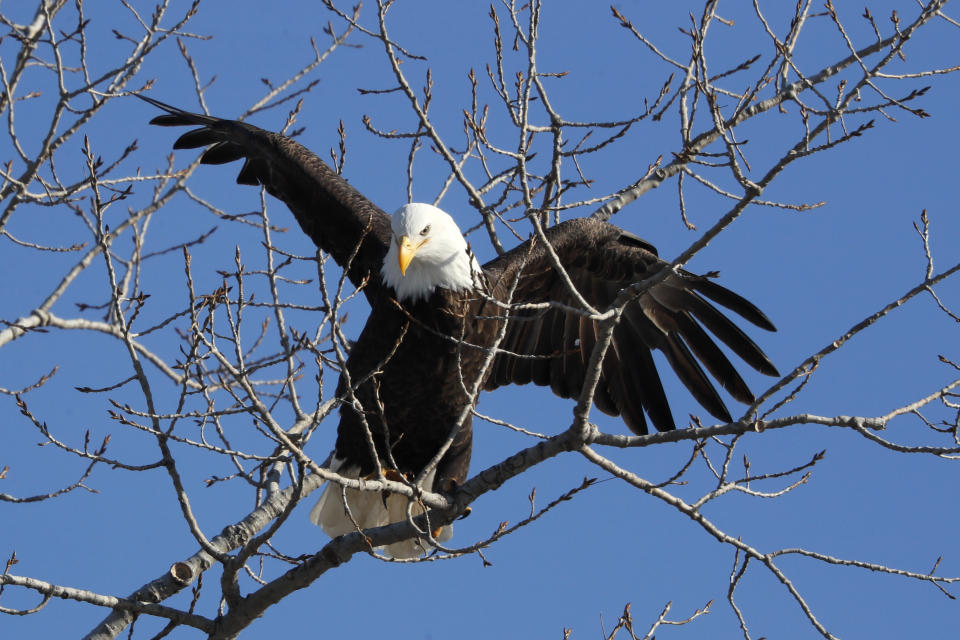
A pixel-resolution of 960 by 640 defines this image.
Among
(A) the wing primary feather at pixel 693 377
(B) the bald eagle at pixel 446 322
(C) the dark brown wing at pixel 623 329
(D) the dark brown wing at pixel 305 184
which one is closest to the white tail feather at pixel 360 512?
(B) the bald eagle at pixel 446 322

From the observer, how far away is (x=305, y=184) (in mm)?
5238

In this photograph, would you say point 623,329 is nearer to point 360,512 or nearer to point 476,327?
point 476,327

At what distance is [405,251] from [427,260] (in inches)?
9.7

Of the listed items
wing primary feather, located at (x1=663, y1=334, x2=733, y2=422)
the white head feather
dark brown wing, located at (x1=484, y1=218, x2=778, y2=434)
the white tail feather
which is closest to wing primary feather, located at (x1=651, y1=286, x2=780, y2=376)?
dark brown wing, located at (x1=484, y1=218, x2=778, y2=434)

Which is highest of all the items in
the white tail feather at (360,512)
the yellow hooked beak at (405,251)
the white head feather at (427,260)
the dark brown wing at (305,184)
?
the dark brown wing at (305,184)

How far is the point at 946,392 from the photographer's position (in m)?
3.30

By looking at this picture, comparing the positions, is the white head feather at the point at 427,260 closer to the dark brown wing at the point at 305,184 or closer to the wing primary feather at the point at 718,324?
the dark brown wing at the point at 305,184

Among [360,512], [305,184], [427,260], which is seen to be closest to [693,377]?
[427,260]

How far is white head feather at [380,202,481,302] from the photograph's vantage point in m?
4.60

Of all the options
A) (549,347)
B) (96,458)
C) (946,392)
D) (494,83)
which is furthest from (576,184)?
(549,347)

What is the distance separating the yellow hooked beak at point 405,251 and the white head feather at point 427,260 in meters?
0.05

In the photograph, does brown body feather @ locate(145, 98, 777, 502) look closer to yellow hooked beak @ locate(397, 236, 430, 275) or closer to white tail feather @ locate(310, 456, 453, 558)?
yellow hooked beak @ locate(397, 236, 430, 275)

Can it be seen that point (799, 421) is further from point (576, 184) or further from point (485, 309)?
point (485, 309)

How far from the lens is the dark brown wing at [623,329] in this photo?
5012 millimetres
